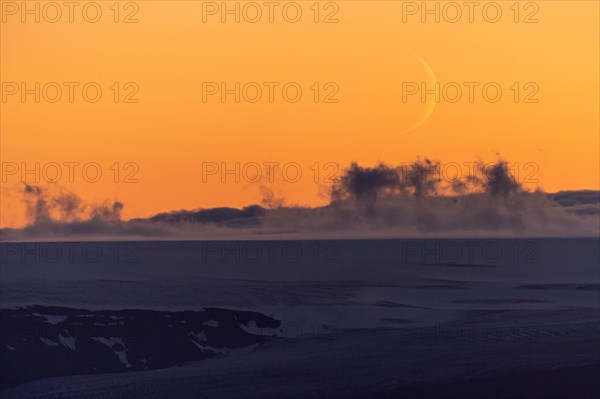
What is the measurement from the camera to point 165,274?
73.2 m

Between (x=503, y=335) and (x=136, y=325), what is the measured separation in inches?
602

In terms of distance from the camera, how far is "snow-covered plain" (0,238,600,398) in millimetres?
33938

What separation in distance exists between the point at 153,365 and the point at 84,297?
56.8 feet

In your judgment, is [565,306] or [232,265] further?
[232,265]

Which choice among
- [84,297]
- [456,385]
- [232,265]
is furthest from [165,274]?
[456,385]

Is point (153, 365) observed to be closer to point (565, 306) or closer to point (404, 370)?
point (404, 370)

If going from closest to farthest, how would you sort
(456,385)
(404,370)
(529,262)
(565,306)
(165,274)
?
1. (456,385)
2. (404,370)
3. (565,306)
4. (165,274)
5. (529,262)

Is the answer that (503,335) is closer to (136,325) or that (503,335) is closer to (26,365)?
(136,325)

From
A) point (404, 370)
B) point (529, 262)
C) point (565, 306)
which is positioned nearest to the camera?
point (404, 370)

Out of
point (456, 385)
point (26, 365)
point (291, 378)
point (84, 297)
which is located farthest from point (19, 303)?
point (456, 385)

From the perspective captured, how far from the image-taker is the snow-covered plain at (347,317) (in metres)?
33.9

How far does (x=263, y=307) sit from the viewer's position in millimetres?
52688

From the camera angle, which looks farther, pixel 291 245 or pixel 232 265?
pixel 291 245

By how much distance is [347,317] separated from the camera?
49.9 m
